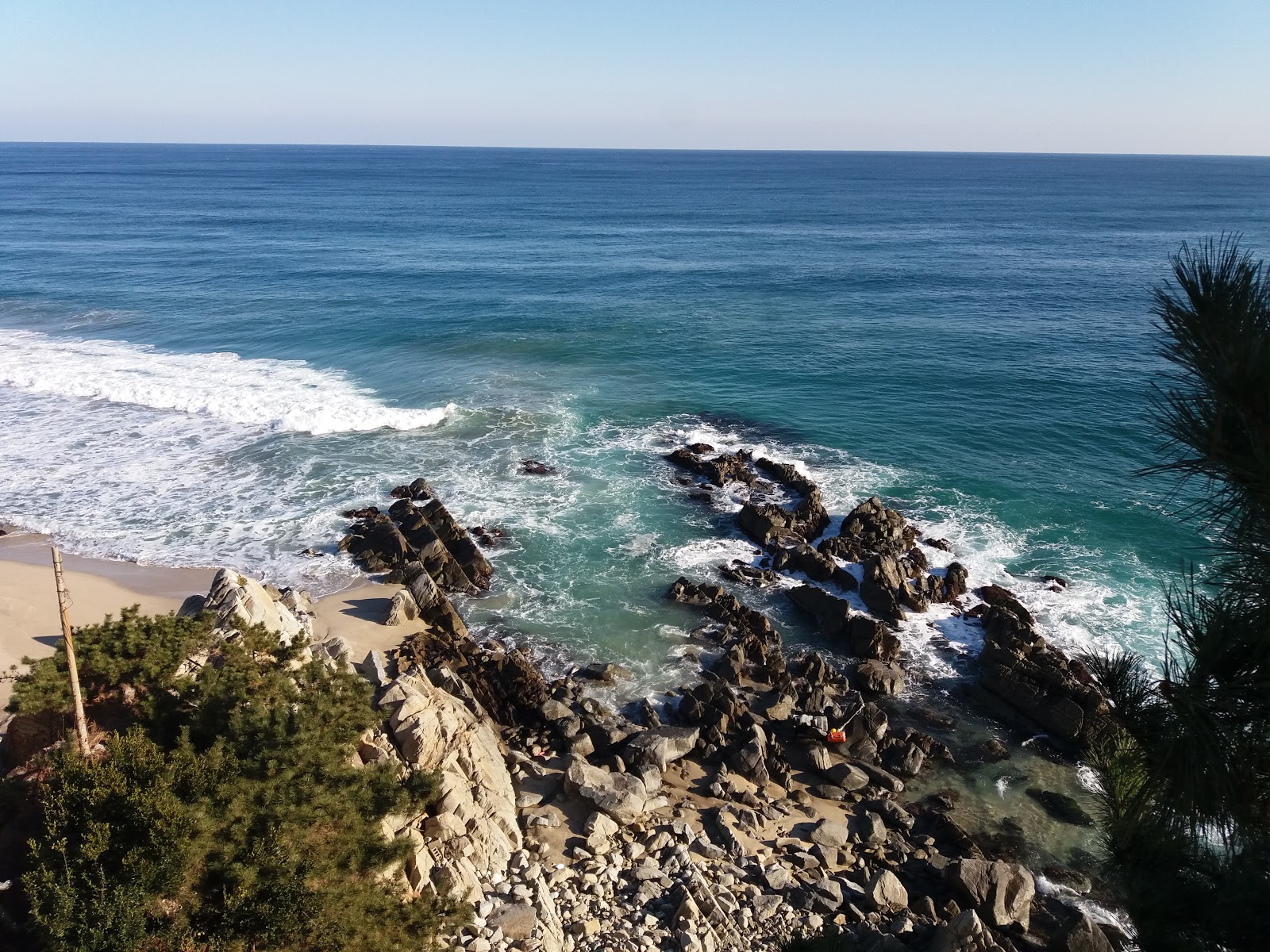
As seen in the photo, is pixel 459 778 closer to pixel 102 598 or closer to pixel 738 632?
pixel 738 632

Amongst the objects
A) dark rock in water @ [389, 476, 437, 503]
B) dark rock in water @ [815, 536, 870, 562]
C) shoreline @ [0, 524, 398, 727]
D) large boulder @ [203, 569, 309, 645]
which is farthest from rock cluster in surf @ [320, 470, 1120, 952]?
dark rock in water @ [389, 476, 437, 503]

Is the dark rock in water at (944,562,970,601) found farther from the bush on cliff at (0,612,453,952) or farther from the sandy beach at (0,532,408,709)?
the bush on cliff at (0,612,453,952)

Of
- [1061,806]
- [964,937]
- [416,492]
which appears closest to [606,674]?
[964,937]

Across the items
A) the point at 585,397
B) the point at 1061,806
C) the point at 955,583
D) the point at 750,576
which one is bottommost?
the point at 1061,806

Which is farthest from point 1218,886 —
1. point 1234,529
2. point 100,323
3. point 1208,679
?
point 100,323

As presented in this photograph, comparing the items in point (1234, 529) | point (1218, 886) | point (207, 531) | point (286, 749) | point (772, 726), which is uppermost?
point (1234, 529)

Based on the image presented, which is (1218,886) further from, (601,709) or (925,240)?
(925,240)
